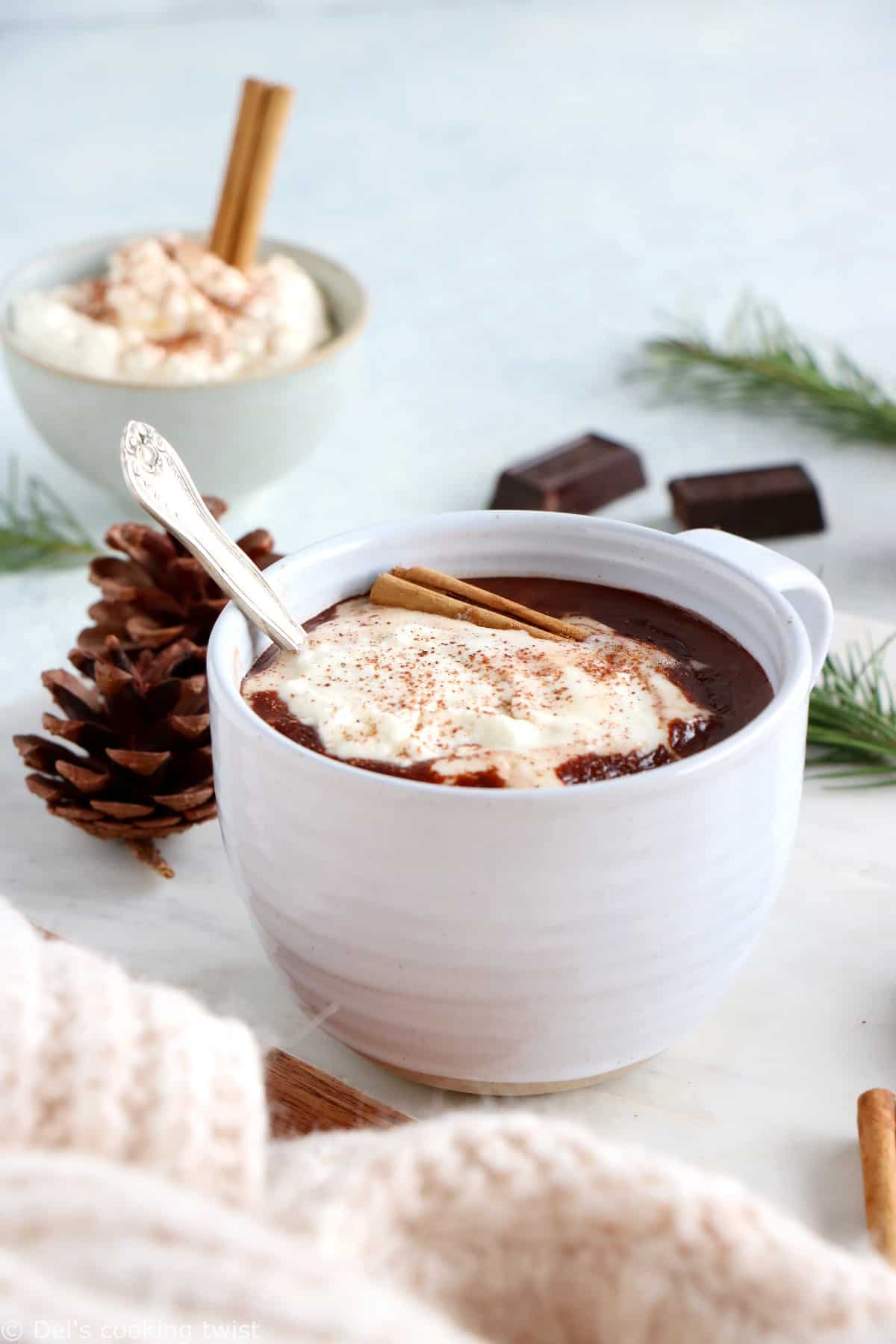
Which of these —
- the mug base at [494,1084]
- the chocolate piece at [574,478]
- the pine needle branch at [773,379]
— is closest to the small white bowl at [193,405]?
the chocolate piece at [574,478]

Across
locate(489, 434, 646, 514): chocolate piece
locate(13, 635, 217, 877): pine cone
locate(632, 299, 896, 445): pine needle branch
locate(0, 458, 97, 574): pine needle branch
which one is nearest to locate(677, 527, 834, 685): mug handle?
locate(13, 635, 217, 877): pine cone

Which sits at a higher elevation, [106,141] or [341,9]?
[341,9]

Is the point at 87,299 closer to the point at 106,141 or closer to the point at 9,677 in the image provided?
the point at 9,677

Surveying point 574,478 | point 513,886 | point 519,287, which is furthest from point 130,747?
point 519,287

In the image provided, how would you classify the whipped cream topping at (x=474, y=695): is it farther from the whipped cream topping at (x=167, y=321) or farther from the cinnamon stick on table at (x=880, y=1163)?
the whipped cream topping at (x=167, y=321)

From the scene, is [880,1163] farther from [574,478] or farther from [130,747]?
[574,478]

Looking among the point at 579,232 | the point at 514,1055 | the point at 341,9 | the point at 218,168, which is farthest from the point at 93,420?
the point at 341,9
